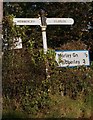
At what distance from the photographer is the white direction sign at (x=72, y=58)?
32.9 feet

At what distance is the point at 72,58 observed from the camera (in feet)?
33.3

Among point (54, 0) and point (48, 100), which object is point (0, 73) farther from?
point (54, 0)

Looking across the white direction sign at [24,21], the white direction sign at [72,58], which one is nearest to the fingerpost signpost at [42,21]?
the white direction sign at [24,21]

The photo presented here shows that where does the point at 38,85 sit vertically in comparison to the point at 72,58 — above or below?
below

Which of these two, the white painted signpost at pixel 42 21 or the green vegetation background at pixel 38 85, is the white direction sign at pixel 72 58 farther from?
the white painted signpost at pixel 42 21

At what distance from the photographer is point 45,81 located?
9445 millimetres

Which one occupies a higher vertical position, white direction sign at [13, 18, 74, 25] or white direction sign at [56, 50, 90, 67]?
white direction sign at [13, 18, 74, 25]

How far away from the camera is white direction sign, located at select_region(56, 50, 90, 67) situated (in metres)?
10.0

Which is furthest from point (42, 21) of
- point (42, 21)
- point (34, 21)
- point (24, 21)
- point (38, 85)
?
point (38, 85)

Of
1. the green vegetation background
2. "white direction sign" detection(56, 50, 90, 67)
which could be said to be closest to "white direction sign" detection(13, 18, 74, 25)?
the green vegetation background

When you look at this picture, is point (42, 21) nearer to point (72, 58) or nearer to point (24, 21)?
point (24, 21)

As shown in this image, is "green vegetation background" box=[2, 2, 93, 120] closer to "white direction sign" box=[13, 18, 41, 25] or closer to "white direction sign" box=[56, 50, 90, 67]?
"white direction sign" box=[56, 50, 90, 67]

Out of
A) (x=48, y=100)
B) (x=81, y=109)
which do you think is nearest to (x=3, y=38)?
(x=48, y=100)

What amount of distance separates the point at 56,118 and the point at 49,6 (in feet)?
23.3
